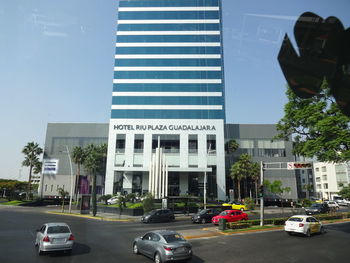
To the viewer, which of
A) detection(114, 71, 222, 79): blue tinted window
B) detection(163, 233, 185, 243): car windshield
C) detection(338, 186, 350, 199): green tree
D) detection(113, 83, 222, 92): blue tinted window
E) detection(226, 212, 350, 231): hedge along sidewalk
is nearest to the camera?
detection(163, 233, 185, 243): car windshield

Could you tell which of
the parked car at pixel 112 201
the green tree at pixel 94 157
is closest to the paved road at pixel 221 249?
the parked car at pixel 112 201

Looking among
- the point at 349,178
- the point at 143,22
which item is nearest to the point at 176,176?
the point at 143,22

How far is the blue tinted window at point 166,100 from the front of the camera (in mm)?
57138

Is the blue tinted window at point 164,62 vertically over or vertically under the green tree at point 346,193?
over

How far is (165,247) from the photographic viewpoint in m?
11.1

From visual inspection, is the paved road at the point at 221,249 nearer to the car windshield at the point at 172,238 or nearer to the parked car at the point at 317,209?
the car windshield at the point at 172,238

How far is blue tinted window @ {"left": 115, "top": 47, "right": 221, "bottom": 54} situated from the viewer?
59406mm

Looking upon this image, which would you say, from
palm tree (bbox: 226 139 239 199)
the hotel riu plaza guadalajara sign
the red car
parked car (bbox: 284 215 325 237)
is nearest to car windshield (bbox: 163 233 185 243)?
parked car (bbox: 284 215 325 237)

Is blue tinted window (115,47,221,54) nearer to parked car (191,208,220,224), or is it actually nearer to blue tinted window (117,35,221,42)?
blue tinted window (117,35,221,42)

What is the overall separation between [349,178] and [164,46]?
73.2m

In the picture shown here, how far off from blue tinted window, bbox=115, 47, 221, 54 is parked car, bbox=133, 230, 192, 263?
176ft

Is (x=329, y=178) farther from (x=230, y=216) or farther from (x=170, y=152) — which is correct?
(x=230, y=216)

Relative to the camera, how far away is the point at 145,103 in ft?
189

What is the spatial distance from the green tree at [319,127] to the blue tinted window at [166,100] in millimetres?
33806
